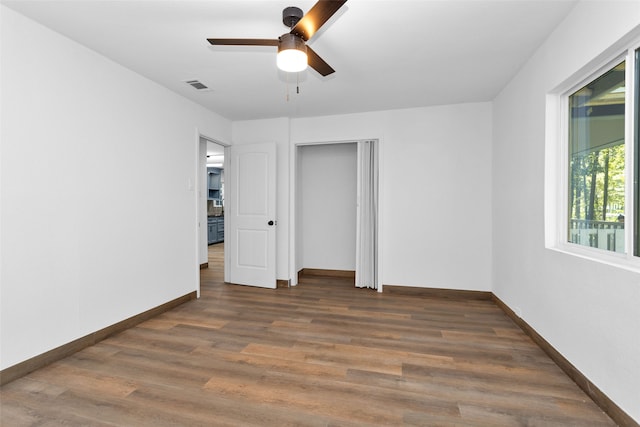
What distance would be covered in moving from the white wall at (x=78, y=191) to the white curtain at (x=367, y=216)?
2433mm

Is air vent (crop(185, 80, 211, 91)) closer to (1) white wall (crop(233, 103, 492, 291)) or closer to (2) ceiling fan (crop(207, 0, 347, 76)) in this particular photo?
(2) ceiling fan (crop(207, 0, 347, 76))

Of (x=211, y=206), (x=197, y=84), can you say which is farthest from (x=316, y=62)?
(x=211, y=206)

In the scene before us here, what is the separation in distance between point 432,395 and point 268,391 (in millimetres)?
1051

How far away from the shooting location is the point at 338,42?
8.52ft

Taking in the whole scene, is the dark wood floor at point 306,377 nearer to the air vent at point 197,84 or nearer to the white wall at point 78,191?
the white wall at point 78,191

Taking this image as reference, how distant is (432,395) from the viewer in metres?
2.02

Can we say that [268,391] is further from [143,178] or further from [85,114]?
[85,114]

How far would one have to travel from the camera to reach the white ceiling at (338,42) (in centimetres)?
216

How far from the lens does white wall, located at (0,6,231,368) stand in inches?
86.9

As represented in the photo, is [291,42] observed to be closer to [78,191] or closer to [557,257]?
[78,191]

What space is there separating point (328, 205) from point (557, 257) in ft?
11.5

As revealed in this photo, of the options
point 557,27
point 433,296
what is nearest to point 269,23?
point 557,27

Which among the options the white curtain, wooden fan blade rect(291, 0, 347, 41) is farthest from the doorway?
Answer: wooden fan blade rect(291, 0, 347, 41)

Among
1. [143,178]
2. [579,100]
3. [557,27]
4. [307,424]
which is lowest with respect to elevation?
[307,424]
